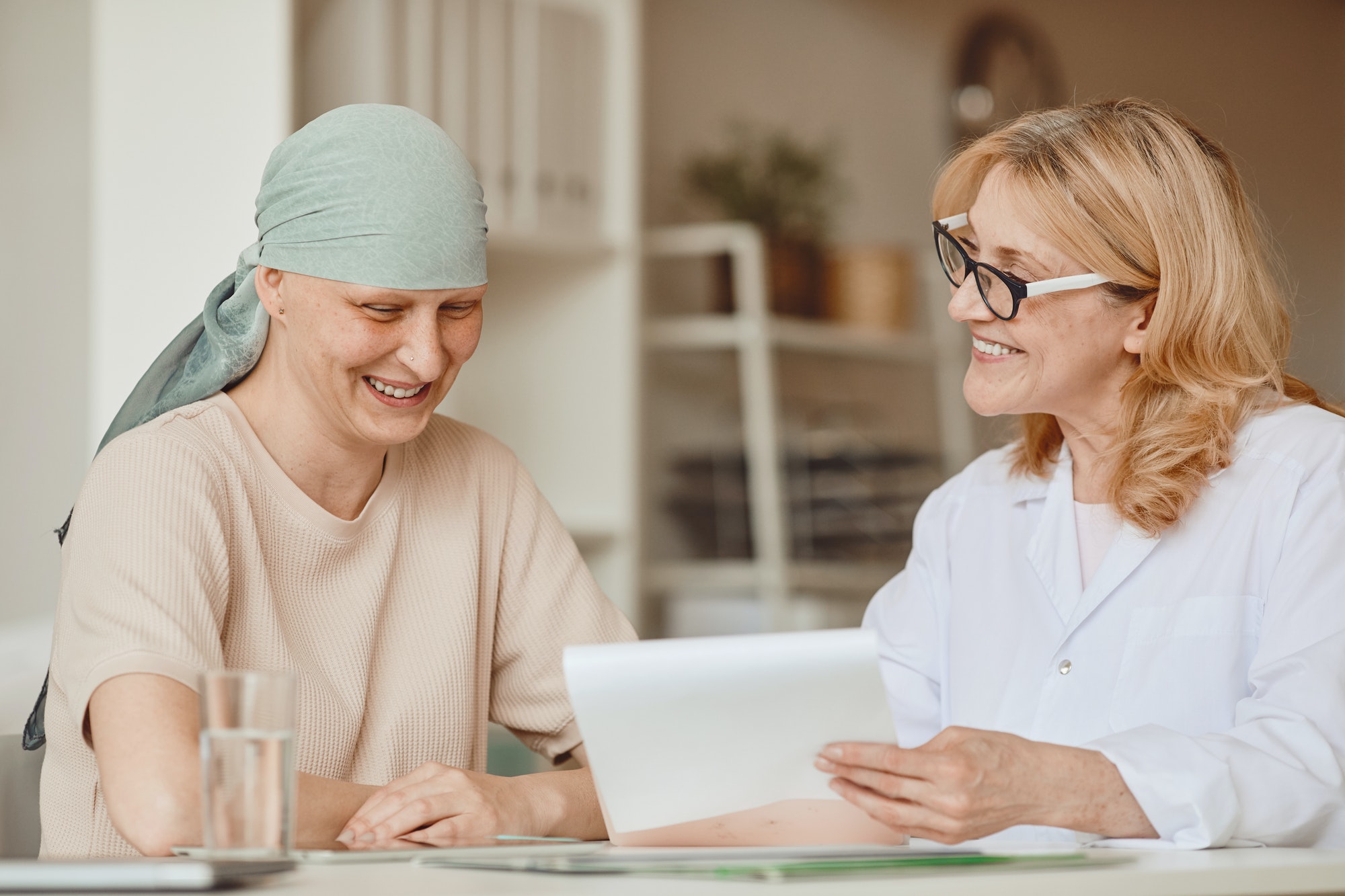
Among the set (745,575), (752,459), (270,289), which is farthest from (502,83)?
(270,289)

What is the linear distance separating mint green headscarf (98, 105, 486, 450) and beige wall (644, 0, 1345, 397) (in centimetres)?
168

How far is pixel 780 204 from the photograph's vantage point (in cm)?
344

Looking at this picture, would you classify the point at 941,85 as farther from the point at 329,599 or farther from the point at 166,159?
the point at 329,599

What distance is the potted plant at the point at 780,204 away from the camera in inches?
132

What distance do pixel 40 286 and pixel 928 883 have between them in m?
2.00

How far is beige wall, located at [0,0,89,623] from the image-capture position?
2.29m

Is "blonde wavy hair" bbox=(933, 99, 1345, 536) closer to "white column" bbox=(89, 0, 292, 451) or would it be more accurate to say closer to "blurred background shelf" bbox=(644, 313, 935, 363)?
"white column" bbox=(89, 0, 292, 451)

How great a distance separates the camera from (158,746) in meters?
1.09

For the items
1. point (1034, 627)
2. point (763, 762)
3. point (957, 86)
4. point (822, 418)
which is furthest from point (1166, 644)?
point (957, 86)

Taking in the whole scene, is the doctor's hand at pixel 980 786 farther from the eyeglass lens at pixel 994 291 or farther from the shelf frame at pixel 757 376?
the shelf frame at pixel 757 376

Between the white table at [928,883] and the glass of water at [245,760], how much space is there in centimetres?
4

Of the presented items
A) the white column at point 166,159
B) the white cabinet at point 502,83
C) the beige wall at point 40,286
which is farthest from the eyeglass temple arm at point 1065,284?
the beige wall at point 40,286

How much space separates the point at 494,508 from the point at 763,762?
71 cm

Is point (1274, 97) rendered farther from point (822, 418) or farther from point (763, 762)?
point (763, 762)
